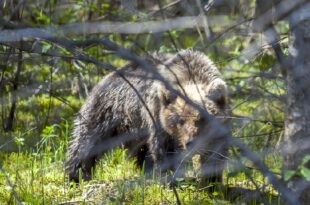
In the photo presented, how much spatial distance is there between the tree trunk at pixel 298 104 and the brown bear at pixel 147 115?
2346 mm

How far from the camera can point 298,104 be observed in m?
3.85

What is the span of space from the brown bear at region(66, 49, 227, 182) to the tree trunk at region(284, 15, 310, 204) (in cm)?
235

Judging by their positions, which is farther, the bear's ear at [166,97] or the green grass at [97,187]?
the bear's ear at [166,97]

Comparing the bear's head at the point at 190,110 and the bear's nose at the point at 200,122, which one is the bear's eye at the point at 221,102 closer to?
the bear's head at the point at 190,110

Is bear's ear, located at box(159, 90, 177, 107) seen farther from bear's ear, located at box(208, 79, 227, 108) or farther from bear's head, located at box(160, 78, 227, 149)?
bear's ear, located at box(208, 79, 227, 108)

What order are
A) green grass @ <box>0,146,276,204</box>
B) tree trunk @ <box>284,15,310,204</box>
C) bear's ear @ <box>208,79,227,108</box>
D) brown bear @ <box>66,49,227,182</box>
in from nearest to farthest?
1. tree trunk @ <box>284,15,310,204</box>
2. green grass @ <box>0,146,276,204</box>
3. bear's ear @ <box>208,79,227,108</box>
4. brown bear @ <box>66,49,227,182</box>

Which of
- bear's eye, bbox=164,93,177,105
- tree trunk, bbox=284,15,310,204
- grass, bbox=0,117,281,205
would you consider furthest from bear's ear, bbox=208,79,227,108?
tree trunk, bbox=284,15,310,204

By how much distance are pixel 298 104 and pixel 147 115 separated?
289 centimetres

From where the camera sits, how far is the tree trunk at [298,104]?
12.3 ft

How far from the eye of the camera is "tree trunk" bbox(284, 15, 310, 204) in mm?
3760

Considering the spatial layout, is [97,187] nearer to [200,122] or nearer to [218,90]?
[200,122]

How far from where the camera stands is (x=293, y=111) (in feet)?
12.8

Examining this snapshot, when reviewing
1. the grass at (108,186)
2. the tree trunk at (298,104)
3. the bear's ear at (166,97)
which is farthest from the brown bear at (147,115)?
the tree trunk at (298,104)

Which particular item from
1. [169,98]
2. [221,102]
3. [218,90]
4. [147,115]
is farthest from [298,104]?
[169,98]
